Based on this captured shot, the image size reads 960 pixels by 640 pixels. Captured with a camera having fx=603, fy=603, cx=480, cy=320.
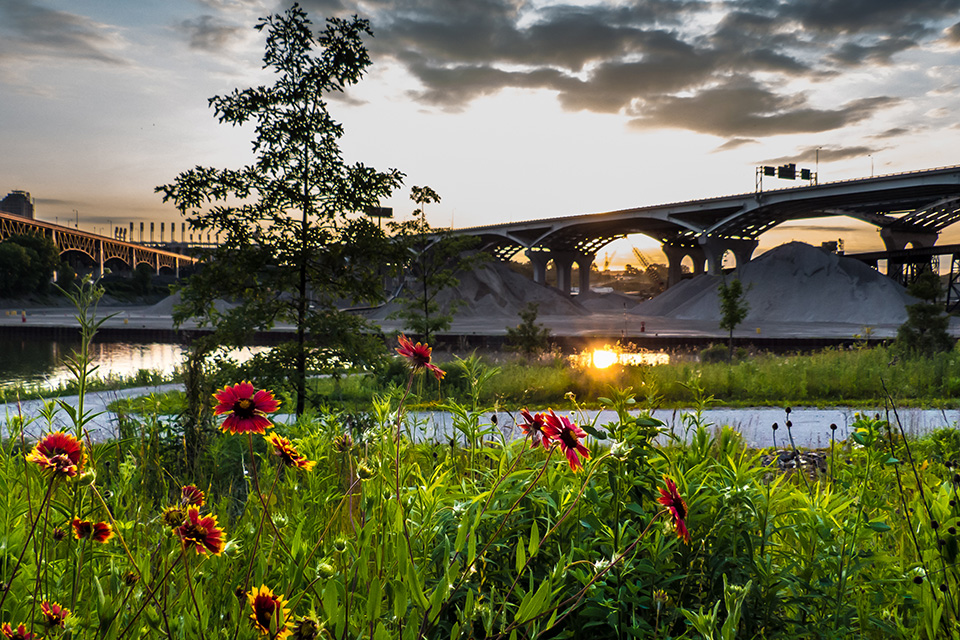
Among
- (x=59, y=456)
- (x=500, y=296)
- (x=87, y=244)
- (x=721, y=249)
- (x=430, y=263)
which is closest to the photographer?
(x=59, y=456)

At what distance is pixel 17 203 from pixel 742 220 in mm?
133879

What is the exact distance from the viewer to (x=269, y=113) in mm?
8281

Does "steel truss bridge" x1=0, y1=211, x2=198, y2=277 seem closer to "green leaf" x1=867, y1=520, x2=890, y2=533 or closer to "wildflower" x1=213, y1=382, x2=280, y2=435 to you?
A: "wildflower" x1=213, y1=382, x2=280, y2=435

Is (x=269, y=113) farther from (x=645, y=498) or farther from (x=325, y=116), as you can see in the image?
(x=645, y=498)

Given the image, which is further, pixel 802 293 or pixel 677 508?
pixel 802 293

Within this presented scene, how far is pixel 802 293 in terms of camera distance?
53.8 metres

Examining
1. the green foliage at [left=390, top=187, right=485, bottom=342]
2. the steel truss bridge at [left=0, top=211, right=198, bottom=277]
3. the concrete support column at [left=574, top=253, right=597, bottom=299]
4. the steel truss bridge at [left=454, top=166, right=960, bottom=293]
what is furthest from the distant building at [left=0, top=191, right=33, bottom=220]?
the green foliage at [left=390, top=187, right=485, bottom=342]

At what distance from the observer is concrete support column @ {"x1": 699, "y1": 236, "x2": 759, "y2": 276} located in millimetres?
56562

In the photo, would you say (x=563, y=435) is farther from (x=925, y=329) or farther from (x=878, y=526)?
(x=925, y=329)

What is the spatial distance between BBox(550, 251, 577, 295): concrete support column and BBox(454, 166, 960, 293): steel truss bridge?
0.13m

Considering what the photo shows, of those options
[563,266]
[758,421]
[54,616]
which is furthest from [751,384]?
[563,266]

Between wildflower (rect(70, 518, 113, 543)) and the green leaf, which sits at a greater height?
wildflower (rect(70, 518, 113, 543))

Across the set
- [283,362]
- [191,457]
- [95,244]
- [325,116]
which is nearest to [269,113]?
[325,116]

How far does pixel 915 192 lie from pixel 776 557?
5416 cm
